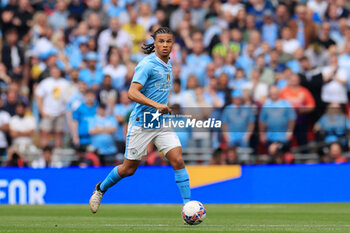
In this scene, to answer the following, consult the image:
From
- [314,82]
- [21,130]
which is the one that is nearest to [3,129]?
[21,130]

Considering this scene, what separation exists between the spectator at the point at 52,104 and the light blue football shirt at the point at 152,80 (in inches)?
284

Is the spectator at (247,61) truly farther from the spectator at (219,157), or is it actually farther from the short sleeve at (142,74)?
the short sleeve at (142,74)

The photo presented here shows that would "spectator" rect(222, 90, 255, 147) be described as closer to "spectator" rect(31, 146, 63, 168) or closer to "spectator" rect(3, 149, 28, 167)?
"spectator" rect(31, 146, 63, 168)

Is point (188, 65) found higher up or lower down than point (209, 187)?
higher up

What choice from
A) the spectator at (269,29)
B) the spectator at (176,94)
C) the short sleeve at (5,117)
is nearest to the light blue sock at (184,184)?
the spectator at (176,94)

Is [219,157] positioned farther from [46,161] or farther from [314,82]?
[46,161]

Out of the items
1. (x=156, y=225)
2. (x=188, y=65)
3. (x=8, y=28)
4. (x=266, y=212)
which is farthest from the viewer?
(x=8, y=28)

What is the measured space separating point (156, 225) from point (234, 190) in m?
6.03

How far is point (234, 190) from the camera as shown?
15352 millimetres

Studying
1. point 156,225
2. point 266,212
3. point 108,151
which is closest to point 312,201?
point 266,212

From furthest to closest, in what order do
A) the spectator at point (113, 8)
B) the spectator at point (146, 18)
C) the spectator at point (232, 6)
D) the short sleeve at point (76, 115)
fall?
the spectator at point (113, 8)
the spectator at point (232, 6)
the spectator at point (146, 18)
the short sleeve at point (76, 115)

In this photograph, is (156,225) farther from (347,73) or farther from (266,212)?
(347,73)

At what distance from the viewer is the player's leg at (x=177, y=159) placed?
376 inches

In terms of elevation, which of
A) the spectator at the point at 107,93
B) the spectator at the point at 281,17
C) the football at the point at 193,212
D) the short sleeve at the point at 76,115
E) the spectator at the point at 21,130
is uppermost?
the spectator at the point at 281,17
